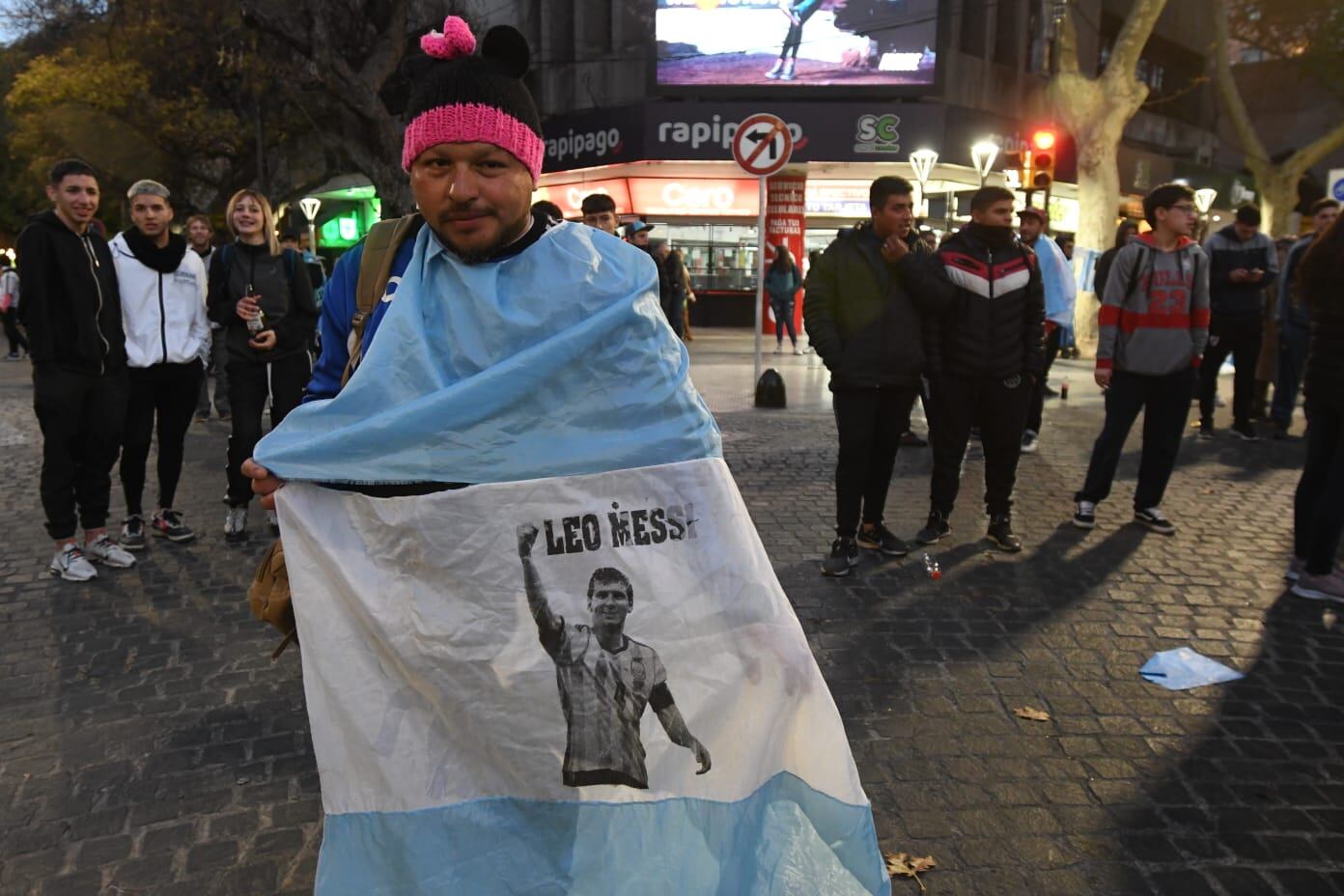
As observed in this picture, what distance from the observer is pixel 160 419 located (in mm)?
5895

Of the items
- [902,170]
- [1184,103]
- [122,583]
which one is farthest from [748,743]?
[1184,103]

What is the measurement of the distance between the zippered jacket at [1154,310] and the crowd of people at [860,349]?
0.01 meters

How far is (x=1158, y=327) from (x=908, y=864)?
4.35 metres

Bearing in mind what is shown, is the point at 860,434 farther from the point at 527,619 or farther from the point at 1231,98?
the point at 1231,98

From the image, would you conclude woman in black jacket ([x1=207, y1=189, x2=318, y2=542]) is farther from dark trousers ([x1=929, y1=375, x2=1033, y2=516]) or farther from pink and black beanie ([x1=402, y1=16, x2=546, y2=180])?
A: pink and black beanie ([x1=402, y1=16, x2=546, y2=180])

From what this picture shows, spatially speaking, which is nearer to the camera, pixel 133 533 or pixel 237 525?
pixel 133 533

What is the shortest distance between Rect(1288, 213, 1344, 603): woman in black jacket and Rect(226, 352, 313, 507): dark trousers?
549 centimetres

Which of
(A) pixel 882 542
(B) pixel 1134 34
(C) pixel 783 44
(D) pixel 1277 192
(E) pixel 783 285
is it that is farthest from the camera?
(C) pixel 783 44

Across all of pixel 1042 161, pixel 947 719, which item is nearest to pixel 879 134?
pixel 1042 161

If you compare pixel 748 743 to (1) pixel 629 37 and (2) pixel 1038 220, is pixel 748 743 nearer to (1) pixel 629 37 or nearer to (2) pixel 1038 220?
(2) pixel 1038 220

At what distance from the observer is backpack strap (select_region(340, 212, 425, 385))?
2172mm

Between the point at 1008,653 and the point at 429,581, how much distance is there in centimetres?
301

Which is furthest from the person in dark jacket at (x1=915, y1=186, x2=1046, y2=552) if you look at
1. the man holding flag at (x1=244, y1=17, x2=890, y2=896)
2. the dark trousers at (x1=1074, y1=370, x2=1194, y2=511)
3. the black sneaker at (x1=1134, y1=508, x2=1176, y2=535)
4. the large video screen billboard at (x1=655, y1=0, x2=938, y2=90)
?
the large video screen billboard at (x1=655, y1=0, x2=938, y2=90)

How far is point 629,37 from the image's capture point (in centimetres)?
2364
